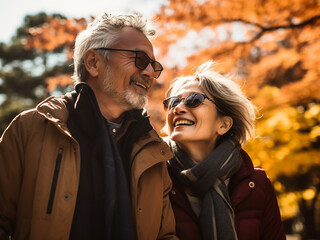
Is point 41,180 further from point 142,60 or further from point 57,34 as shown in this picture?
point 57,34

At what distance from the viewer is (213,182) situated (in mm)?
2547

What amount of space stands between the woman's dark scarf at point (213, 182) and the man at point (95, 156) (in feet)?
0.99

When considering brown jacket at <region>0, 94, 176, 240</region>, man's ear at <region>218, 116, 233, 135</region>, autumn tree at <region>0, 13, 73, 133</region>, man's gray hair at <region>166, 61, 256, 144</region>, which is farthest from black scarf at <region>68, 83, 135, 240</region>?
autumn tree at <region>0, 13, 73, 133</region>

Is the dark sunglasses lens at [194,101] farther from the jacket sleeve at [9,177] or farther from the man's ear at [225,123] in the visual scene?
the jacket sleeve at [9,177]

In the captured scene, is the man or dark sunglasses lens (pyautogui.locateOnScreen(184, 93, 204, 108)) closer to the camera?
the man

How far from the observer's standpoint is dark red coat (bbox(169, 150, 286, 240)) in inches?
95.3

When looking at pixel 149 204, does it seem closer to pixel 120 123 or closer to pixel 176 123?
pixel 120 123

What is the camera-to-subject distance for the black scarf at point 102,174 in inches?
72.0

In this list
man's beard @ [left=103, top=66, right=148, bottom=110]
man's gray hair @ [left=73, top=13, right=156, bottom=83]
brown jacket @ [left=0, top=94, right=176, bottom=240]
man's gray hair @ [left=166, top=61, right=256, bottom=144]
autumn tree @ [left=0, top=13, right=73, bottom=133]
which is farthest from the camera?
autumn tree @ [left=0, top=13, right=73, bottom=133]

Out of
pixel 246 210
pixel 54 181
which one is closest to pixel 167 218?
pixel 246 210

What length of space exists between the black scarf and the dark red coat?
2.15 feet

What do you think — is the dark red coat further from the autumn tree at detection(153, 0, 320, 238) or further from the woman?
the autumn tree at detection(153, 0, 320, 238)

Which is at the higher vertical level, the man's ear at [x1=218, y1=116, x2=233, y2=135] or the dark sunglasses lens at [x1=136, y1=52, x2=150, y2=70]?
the dark sunglasses lens at [x1=136, y1=52, x2=150, y2=70]

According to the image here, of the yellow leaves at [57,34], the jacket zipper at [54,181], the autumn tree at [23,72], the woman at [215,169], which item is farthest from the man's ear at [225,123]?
the autumn tree at [23,72]
